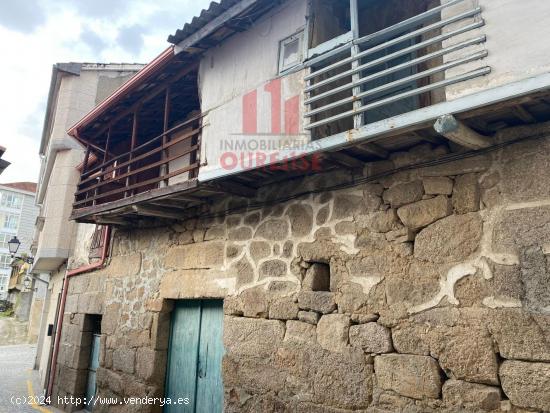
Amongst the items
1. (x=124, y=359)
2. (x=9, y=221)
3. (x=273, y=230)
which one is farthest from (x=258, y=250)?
(x=9, y=221)

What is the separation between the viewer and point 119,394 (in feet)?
17.9

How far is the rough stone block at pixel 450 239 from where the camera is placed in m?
2.72

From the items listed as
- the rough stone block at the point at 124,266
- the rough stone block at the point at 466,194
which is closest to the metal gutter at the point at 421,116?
the rough stone block at the point at 466,194

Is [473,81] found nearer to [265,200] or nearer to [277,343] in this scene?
[265,200]

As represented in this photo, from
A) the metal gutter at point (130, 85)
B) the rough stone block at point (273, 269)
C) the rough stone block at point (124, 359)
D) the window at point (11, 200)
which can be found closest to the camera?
the rough stone block at point (273, 269)

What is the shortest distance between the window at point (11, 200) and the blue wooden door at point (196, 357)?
4422 cm

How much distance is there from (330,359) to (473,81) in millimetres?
2343

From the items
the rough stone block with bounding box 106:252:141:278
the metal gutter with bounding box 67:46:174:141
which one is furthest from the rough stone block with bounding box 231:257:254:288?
the metal gutter with bounding box 67:46:174:141

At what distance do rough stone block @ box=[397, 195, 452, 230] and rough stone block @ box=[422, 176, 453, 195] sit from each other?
45mm

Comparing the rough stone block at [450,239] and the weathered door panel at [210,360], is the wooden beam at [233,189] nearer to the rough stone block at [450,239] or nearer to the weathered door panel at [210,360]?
the weathered door panel at [210,360]

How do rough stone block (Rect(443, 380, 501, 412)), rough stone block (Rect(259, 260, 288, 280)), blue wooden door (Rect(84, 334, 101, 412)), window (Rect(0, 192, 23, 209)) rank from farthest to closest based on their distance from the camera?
1. window (Rect(0, 192, 23, 209))
2. blue wooden door (Rect(84, 334, 101, 412))
3. rough stone block (Rect(259, 260, 288, 280))
4. rough stone block (Rect(443, 380, 501, 412))

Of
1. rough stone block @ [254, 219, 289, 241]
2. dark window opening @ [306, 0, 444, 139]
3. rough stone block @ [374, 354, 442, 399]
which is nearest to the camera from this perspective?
rough stone block @ [374, 354, 442, 399]

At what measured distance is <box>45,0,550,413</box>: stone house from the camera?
2484mm

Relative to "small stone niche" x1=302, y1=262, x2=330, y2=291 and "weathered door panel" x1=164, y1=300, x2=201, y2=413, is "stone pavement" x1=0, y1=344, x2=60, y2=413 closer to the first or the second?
"weathered door panel" x1=164, y1=300, x2=201, y2=413
